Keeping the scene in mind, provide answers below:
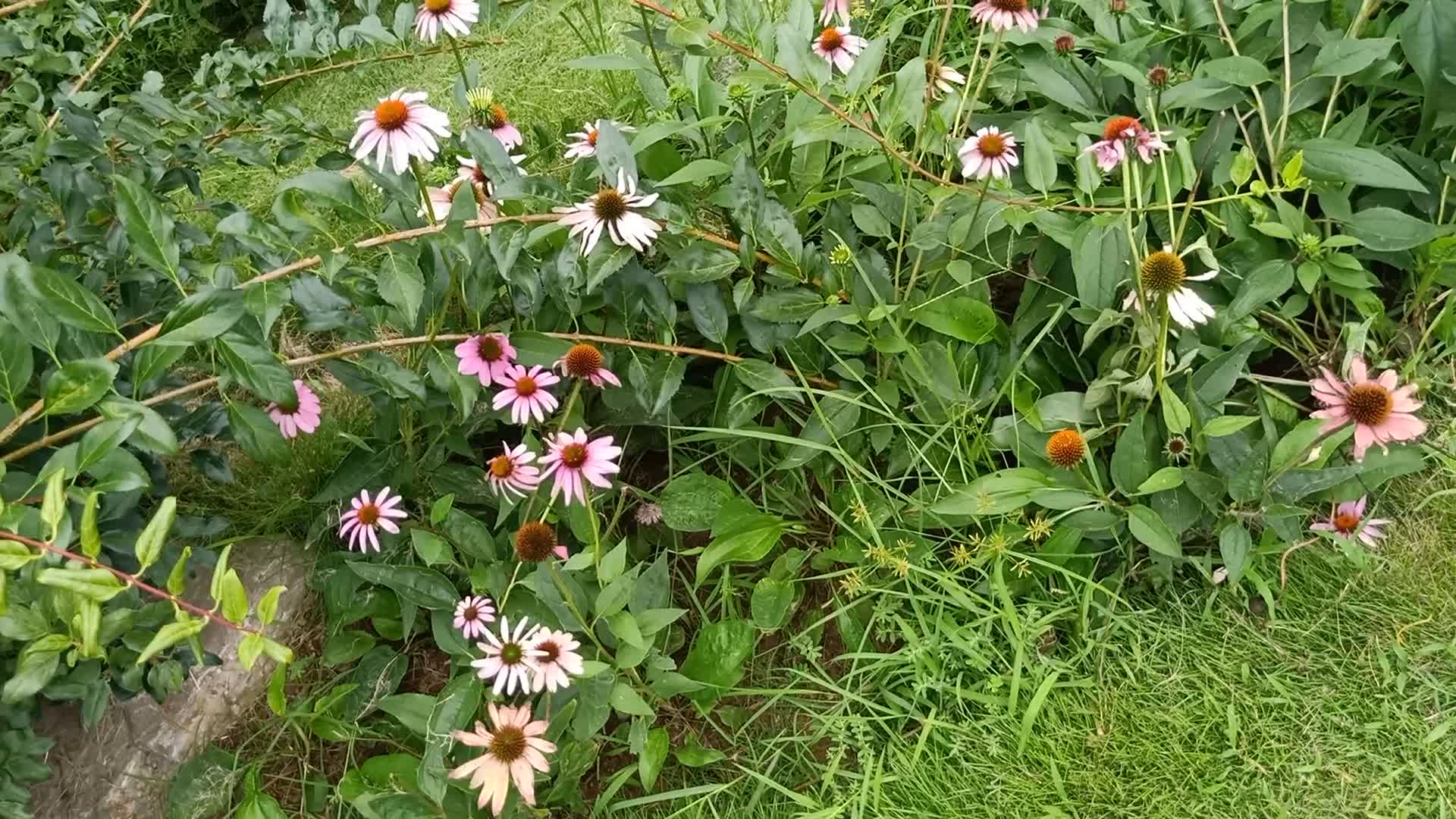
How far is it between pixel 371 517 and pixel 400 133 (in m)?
0.50

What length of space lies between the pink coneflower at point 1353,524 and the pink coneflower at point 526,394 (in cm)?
98

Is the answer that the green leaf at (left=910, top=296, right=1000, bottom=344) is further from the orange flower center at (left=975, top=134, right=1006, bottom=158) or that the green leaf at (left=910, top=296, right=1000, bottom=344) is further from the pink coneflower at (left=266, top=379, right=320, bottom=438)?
the pink coneflower at (left=266, top=379, right=320, bottom=438)

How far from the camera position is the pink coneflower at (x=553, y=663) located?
1170 mm

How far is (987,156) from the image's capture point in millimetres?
1405

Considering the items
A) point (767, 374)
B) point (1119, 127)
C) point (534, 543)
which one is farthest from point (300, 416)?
point (1119, 127)

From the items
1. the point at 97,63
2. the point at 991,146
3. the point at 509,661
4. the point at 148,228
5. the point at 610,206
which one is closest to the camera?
the point at 148,228

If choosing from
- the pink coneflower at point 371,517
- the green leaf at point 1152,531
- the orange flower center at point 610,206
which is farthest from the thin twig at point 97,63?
the green leaf at point 1152,531

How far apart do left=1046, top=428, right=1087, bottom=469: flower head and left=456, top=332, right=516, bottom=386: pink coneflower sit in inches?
28.0

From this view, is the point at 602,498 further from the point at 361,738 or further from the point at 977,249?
the point at 977,249

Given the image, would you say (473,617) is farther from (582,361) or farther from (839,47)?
(839,47)

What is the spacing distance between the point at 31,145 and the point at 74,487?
879 mm

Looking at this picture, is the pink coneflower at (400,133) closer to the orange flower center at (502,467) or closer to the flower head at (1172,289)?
the orange flower center at (502,467)

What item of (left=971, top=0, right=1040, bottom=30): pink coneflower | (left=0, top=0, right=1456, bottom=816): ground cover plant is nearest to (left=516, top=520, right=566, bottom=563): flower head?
(left=0, top=0, right=1456, bottom=816): ground cover plant

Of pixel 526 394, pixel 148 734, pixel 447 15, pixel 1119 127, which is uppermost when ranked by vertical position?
pixel 447 15
